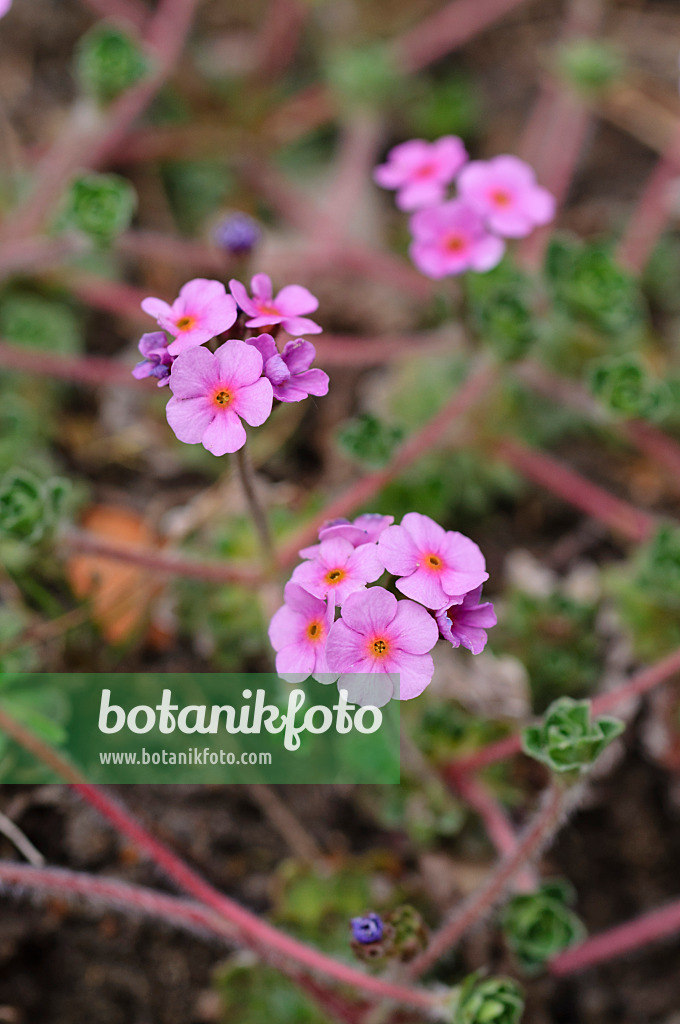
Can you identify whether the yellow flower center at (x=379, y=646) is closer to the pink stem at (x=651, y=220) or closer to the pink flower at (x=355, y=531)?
the pink flower at (x=355, y=531)

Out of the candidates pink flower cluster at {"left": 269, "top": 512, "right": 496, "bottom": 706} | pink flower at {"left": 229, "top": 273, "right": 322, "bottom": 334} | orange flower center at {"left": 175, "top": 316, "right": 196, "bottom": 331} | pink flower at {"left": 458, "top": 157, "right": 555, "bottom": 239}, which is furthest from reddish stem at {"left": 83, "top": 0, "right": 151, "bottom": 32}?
pink flower cluster at {"left": 269, "top": 512, "right": 496, "bottom": 706}

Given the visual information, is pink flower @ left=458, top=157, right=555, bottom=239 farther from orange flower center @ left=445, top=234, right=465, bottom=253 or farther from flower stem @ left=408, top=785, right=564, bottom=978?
flower stem @ left=408, top=785, right=564, bottom=978

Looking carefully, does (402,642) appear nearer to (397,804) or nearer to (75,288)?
(397,804)

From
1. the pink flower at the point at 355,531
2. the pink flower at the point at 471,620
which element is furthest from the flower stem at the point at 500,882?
the pink flower at the point at 355,531

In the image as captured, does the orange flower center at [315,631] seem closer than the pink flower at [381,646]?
No

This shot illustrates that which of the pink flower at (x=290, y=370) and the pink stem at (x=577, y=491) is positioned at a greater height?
→ the pink stem at (x=577, y=491)

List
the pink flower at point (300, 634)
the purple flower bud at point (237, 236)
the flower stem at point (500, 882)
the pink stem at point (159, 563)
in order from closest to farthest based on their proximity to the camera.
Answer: the pink flower at point (300, 634) < the flower stem at point (500, 882) < the pink stem at point (159, 563) < the purple flower bud at point (237, 236)
